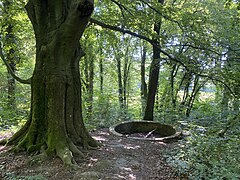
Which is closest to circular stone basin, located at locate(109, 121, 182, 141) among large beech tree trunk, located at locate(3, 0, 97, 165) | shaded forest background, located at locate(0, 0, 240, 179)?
→ shaded forest background, located at locate(0, 0, 240, 179)

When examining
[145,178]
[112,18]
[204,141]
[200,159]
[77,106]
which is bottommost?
[145,178]

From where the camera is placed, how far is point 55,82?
4816mm

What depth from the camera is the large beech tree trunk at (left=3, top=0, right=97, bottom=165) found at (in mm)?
Answer: 4641

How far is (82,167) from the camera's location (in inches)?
169

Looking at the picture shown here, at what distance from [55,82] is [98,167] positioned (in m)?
2.05

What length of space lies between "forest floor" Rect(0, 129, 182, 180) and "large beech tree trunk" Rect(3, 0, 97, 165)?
0.96 feet

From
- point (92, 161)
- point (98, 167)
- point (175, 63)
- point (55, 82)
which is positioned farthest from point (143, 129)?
point (55, 82)

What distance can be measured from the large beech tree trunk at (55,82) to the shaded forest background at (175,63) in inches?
62.1

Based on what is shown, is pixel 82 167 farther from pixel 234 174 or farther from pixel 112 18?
pixel 112 18

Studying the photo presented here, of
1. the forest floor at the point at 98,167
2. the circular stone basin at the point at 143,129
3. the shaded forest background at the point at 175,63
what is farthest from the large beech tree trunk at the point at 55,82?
the circular stone basin at the point at 143,129

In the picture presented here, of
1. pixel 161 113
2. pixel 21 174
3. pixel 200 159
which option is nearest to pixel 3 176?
pixel 21 174

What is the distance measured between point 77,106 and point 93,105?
20.0ft

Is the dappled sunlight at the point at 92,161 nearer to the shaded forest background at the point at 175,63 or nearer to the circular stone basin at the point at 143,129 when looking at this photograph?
the shaded forest background at the point at 175,63

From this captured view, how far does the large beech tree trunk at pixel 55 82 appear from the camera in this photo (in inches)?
183
